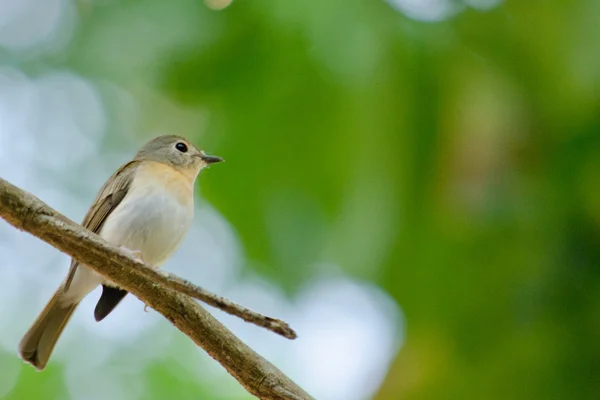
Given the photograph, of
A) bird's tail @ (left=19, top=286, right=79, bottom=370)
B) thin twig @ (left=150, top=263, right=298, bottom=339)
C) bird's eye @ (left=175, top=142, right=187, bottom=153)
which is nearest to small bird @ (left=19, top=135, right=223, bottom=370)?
bird's tail @ (left=19, top=286, right=79, bottom=370)

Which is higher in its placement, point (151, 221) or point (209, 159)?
point (209, 159)

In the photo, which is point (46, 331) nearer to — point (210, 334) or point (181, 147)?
point (181, 147)

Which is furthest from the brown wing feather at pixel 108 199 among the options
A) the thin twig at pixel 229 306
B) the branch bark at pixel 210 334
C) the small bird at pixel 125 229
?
the thin twig at pixel 229 306

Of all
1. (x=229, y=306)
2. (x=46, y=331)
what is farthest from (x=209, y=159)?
(x=229, y=306)

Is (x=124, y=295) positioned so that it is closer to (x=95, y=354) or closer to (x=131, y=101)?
(x=131, y=101)

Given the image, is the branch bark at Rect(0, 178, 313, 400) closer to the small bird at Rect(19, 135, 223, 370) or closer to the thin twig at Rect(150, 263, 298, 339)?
the thin twig at Rect(150, 263, 298, 339)

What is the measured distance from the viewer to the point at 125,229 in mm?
3943

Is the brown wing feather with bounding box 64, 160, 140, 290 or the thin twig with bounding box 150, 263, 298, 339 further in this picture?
the brown wing feather with bounding box 64, 160, 140, 290

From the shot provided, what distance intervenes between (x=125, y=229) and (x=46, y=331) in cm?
59

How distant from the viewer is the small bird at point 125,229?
3793 millimetres

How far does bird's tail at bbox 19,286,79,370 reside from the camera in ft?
12.3

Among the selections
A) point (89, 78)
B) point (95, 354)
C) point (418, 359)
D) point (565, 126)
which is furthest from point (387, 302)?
point (95, 354)

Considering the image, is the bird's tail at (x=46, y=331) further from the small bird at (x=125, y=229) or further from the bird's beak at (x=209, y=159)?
the bird's beak at (x=209, y=159)

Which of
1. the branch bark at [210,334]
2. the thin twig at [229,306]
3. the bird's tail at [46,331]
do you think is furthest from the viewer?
the bird's tail at [46,331]
